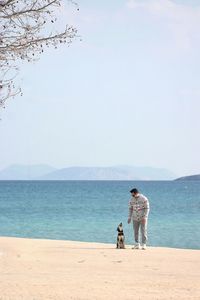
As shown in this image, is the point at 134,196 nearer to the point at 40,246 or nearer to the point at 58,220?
the point at 40,246

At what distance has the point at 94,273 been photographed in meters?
14.8

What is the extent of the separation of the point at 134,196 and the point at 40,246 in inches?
128

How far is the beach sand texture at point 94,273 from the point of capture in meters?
12.0

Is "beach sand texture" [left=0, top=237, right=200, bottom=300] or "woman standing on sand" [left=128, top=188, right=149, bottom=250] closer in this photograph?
"beach sand texture" [left=0, top=237, right=200, bottom=300]

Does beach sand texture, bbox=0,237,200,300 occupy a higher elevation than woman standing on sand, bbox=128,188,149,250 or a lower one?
lower

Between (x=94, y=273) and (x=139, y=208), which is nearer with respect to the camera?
(x=94, y=273)

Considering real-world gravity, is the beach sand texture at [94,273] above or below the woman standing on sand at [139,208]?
below

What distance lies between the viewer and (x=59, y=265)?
16.4m

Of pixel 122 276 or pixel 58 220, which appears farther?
pixel 58 220

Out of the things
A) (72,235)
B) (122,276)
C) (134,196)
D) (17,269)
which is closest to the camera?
(122,276)

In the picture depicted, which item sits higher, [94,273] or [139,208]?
[139,208]

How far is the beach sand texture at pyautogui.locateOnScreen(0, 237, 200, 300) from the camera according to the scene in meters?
12.0

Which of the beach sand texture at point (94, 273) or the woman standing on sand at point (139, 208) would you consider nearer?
the beach sand texture at point (94, 273)

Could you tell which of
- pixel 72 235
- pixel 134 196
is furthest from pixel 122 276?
pixel 72 235
